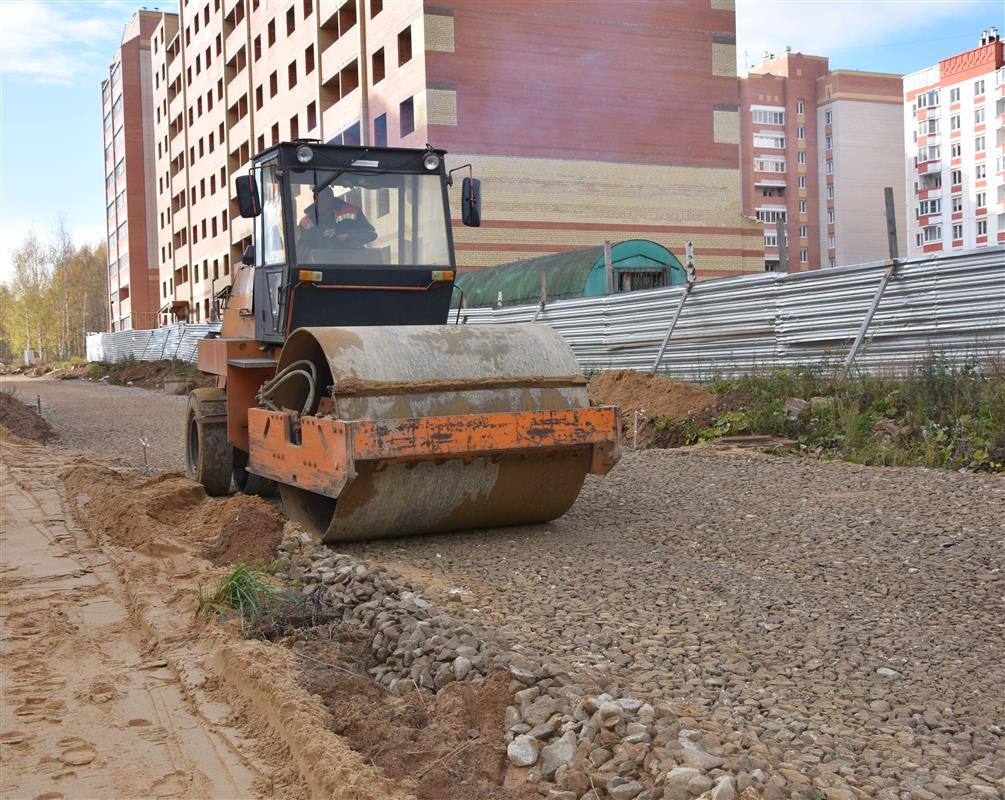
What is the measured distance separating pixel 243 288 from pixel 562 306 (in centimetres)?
1025

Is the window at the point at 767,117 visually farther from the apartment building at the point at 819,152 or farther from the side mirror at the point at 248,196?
the side mirror at the point at 248,196

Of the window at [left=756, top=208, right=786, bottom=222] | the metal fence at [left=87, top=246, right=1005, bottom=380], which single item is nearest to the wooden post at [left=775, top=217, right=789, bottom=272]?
the metal fence at [left=87, top=246, right=1005, bottom=380]

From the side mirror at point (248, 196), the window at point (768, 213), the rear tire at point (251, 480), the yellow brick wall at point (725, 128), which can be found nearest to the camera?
→ the side mirror at point (248, 196)

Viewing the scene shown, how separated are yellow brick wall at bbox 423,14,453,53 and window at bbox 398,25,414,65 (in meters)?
1.36

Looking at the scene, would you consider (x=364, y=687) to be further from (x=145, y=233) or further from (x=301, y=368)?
(x=145, y=233)

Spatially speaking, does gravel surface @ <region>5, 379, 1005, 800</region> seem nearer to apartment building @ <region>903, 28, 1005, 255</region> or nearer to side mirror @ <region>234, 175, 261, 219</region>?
side mirror @ <region>234, 175, 261, 219</region>

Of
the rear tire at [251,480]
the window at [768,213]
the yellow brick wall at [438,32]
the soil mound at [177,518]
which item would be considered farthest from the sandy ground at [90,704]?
the window at [768,213]

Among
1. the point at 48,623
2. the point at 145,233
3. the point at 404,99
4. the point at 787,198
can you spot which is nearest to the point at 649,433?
the point at 48,623

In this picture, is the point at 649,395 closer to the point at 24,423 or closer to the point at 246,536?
the point at 246,536

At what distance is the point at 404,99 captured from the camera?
34.0 metres

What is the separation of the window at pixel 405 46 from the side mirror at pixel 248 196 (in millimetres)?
27237

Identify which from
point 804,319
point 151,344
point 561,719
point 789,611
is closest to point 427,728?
point 561,719

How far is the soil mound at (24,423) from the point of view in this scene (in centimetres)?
1576

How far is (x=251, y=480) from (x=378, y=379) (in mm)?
3535
